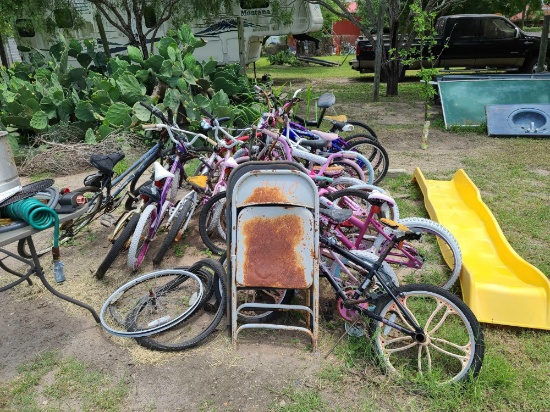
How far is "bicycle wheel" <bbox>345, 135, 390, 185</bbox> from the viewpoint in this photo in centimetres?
511

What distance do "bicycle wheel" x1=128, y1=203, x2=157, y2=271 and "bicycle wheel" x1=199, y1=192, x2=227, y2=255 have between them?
409mm

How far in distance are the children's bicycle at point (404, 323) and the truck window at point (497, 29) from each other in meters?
12.7

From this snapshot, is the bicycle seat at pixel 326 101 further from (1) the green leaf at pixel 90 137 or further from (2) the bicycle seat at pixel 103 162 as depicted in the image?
(1) the green leaf at pixel 90 137

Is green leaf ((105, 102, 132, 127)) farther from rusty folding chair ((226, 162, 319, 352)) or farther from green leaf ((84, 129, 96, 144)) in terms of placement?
rusty folding chair ((226, 162, 319, 352))

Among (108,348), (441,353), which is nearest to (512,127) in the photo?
(441,353)

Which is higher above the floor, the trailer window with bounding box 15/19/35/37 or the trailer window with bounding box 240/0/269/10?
the trailer window with bounding box 240/0/269/10

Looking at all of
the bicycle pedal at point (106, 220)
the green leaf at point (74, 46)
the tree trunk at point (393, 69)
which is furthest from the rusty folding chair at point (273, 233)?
the tree trunk at point (393, 69)

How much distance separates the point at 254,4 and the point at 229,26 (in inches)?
38.6

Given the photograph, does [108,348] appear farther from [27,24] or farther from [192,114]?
[27,24]

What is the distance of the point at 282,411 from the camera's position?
2.20m

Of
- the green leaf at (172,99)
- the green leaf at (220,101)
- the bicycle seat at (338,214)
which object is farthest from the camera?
the green leaf at (220,101)

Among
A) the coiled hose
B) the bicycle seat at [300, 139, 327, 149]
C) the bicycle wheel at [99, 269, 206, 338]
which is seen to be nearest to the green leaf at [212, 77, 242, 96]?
the bicycle seat at [300, 139, 327, 149]

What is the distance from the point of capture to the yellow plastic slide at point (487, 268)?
2682 millimetres

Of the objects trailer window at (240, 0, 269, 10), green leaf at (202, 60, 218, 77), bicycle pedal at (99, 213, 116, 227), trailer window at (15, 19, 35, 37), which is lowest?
bicycle pedal at (99, 213, 116, 227)
